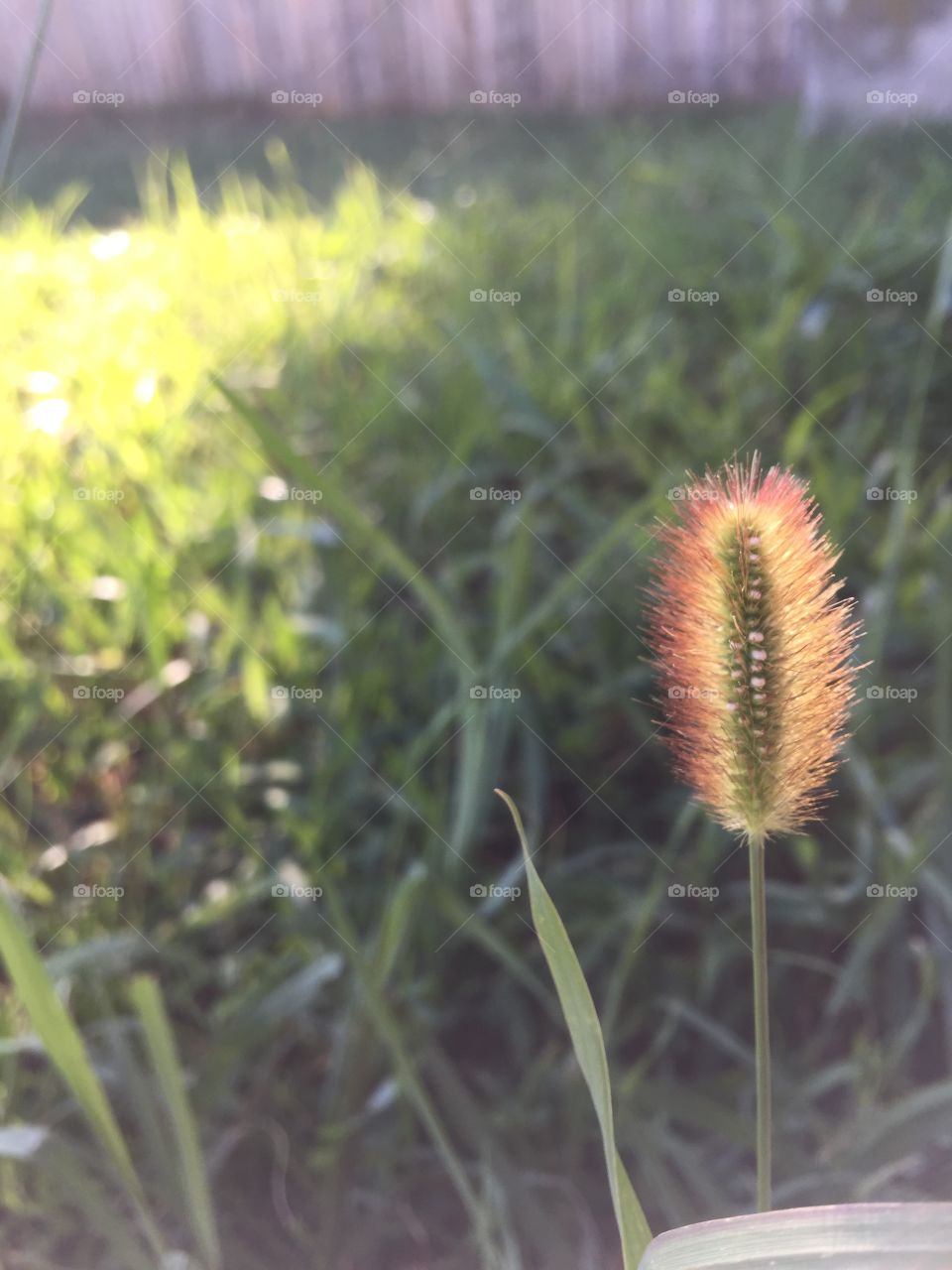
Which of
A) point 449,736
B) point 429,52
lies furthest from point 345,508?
point 429,52

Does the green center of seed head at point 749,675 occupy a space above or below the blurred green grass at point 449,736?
above

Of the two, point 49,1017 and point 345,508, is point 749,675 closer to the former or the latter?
point 49,1017

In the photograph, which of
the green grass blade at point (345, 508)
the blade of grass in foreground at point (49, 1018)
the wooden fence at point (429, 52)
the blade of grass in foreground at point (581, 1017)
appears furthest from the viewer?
the wooden fence at point (429, 52)

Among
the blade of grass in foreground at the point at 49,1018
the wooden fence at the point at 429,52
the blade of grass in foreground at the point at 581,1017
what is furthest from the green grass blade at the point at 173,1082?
the wooden fence at the point at 429,52

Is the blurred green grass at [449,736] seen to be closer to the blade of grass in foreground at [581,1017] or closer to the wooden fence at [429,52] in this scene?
the blade of grass in foreground at [581,1017]

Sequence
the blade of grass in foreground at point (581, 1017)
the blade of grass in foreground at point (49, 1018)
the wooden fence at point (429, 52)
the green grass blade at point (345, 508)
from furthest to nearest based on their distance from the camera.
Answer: the wooden fence at point (429, 52)
the green grass blade at point (345, 508)
the blade of grass in foreground at point (49, 1018)
the blade of grass in foreground at point (581, 1017)

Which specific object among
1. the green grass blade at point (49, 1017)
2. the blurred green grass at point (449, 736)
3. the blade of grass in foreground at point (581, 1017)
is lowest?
the blurred green grass at point (449, 736)

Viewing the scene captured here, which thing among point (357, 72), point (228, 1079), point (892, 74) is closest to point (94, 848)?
point (228, 1079)
